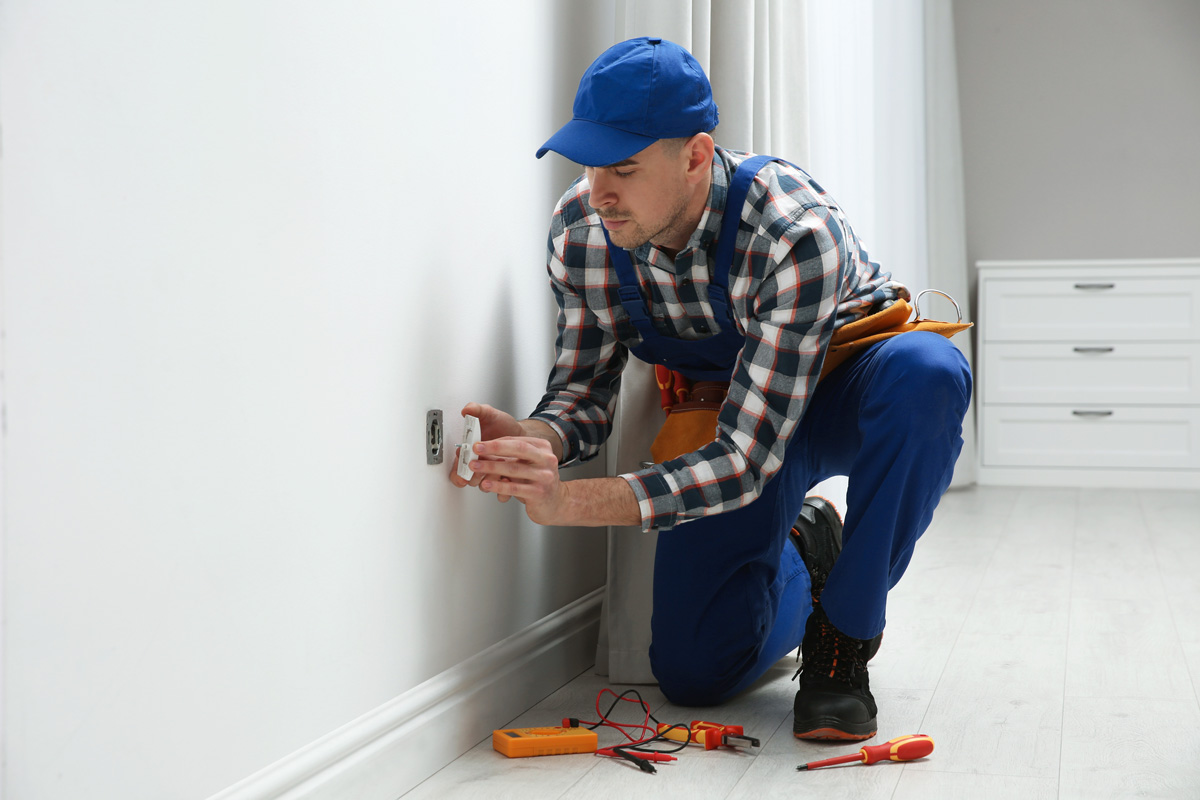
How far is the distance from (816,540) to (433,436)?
71cm

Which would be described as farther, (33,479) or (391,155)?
(391,155)

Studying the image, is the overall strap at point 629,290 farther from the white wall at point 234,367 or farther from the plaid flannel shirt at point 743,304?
the white wall at point 234,367

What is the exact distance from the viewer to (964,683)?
153 cm

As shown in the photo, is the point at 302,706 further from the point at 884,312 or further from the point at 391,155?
the point at 884,312

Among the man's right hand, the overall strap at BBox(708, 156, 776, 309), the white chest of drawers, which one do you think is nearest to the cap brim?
the overall strap at BBox(708, 156, 776, 309)

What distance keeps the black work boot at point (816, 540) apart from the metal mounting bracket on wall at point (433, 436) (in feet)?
2.11

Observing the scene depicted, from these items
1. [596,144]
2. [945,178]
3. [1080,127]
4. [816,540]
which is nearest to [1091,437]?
[945,178]

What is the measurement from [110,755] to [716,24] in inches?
54.1

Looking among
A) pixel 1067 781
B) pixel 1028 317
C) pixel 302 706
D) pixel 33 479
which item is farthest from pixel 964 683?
pixel 1028 317

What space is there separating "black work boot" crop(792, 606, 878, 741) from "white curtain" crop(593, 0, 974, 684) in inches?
11.9

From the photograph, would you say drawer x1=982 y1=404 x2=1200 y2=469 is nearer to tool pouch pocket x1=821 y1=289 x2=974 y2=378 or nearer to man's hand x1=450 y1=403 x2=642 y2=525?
tool pouch pocket x1=821 y1=289 x2=974 y2=378

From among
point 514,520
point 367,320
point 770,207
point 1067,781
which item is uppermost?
point 770,207

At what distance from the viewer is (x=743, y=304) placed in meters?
1.27

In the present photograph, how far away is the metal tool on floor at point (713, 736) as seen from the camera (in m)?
1.26
